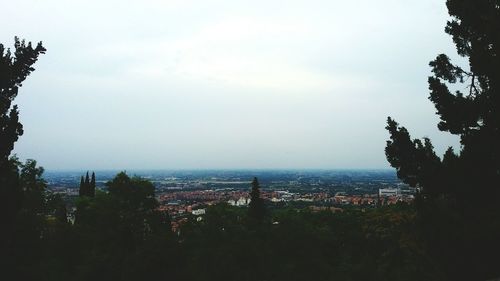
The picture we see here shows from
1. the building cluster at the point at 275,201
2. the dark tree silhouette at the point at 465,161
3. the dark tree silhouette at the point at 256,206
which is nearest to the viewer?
the dark tree silhouette at the point at 465,161

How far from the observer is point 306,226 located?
39562 millimetres

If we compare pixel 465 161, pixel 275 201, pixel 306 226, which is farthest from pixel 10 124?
pixel 275 201

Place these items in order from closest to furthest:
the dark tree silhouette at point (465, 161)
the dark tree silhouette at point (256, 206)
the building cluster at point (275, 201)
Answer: the dark tree silhouette at point (465, 161) → the dark tree silhouette at point (256, 206) → the building cluster at point (275, 201)

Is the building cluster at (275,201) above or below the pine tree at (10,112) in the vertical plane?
below

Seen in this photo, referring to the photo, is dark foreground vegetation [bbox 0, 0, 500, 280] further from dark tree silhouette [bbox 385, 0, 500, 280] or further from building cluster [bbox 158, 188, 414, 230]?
building cluster [bbox 158, 188, 414, 230]

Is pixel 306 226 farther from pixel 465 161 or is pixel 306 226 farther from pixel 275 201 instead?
pixel 275 201

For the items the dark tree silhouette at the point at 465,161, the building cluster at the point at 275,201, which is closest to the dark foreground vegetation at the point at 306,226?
the dark tree silhouette at the point at 465,161

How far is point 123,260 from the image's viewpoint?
2781 cm

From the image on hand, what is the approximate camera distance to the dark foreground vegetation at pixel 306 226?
1286 centimetres

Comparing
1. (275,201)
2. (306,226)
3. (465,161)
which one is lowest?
(275,201)

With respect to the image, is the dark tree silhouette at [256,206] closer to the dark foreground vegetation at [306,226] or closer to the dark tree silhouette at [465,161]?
the dark foreground vegetation at [306,226]

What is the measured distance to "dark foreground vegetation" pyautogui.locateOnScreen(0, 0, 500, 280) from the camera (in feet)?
42.2

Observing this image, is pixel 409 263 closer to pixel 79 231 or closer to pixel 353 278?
pixel 353 278

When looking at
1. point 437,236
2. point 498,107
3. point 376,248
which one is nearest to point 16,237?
point 437,236
